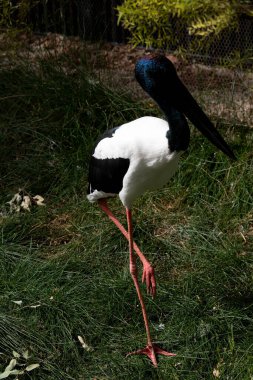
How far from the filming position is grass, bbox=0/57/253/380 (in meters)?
3.93

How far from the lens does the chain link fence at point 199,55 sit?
5.43 m

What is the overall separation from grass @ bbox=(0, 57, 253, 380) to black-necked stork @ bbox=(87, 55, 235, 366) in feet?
0.67

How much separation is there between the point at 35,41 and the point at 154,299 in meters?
3.29

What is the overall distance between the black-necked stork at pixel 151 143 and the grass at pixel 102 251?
0.21 meters

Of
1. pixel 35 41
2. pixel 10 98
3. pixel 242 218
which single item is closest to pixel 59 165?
pixel 10 98

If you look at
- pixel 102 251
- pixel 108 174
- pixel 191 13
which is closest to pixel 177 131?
pixel 108 174

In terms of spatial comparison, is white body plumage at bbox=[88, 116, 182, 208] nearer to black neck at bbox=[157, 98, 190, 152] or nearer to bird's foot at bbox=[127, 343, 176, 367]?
black neck at bbox=[157, 98, 190, 152]

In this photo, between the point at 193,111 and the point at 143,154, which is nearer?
the point at 143,154

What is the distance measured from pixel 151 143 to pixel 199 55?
2.32 metres

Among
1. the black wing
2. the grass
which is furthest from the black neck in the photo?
the grass

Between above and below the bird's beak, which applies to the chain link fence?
below

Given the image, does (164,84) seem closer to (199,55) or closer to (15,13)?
(199,55)

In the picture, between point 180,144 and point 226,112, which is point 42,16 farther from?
point 180,144

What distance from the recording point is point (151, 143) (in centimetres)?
365
